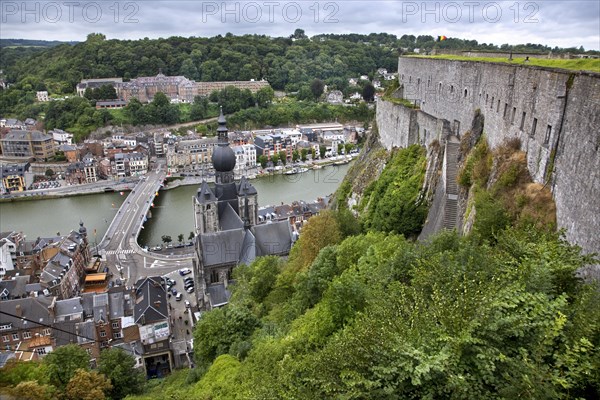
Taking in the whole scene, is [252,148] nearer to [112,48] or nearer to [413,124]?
[413,124]

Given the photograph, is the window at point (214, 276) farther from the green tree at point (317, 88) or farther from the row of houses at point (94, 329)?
the green tree at point (317, 88)

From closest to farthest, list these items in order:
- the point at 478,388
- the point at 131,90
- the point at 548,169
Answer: the point at 478,388 → the point at 548,169 → the point at 131,90

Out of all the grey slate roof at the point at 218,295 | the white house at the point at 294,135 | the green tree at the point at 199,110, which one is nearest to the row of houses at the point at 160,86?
the green tree at the point at 199,110

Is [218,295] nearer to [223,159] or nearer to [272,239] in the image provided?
[272,239]

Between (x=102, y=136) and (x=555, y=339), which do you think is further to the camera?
(x=102, y=136)

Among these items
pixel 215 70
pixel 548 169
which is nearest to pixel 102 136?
pixel 215 70

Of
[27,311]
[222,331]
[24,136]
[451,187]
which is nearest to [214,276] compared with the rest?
[222,331]
